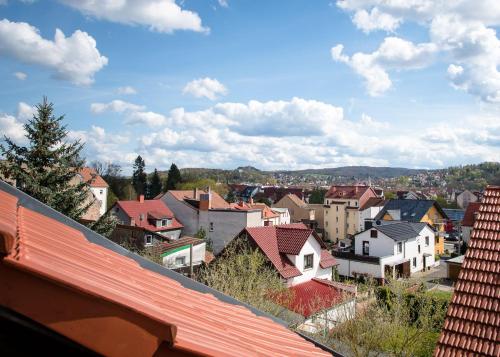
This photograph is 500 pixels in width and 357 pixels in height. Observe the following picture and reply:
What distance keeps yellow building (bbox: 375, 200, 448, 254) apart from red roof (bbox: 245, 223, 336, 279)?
29043mm

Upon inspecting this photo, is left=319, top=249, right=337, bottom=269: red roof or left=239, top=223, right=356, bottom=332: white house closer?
left=239, top=223, right=356, bottom=332: white house

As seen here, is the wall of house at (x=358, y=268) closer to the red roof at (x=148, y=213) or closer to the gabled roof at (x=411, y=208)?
the gabled roof at (x=411, y=208)

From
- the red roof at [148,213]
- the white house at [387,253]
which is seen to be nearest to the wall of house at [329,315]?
the white house at [387,253]

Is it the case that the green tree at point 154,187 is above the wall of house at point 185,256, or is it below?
above

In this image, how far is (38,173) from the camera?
1820cm

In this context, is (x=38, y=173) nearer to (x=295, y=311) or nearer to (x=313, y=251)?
(x=295, y=311)

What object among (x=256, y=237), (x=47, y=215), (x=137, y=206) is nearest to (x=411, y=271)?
(x=256, y=237)

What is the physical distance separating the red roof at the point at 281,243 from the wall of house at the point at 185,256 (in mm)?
5963

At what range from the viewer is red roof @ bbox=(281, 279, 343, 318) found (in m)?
19.1

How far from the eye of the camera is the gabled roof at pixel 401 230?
131ft

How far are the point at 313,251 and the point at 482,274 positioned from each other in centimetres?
2213

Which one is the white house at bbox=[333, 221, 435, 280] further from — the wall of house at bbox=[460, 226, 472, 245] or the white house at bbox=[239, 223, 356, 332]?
the wall of house at bbox=[460, 226, 472, 245]

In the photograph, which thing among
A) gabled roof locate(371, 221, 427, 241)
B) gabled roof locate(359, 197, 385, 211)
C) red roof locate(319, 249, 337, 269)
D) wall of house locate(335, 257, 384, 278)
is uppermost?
gabled roof locate(359, 197, 385, 211)

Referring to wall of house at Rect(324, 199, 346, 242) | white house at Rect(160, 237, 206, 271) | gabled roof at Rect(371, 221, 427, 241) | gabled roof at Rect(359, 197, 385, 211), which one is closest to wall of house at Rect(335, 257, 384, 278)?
gabled roof at Rect(371, 221, 427, 241)
